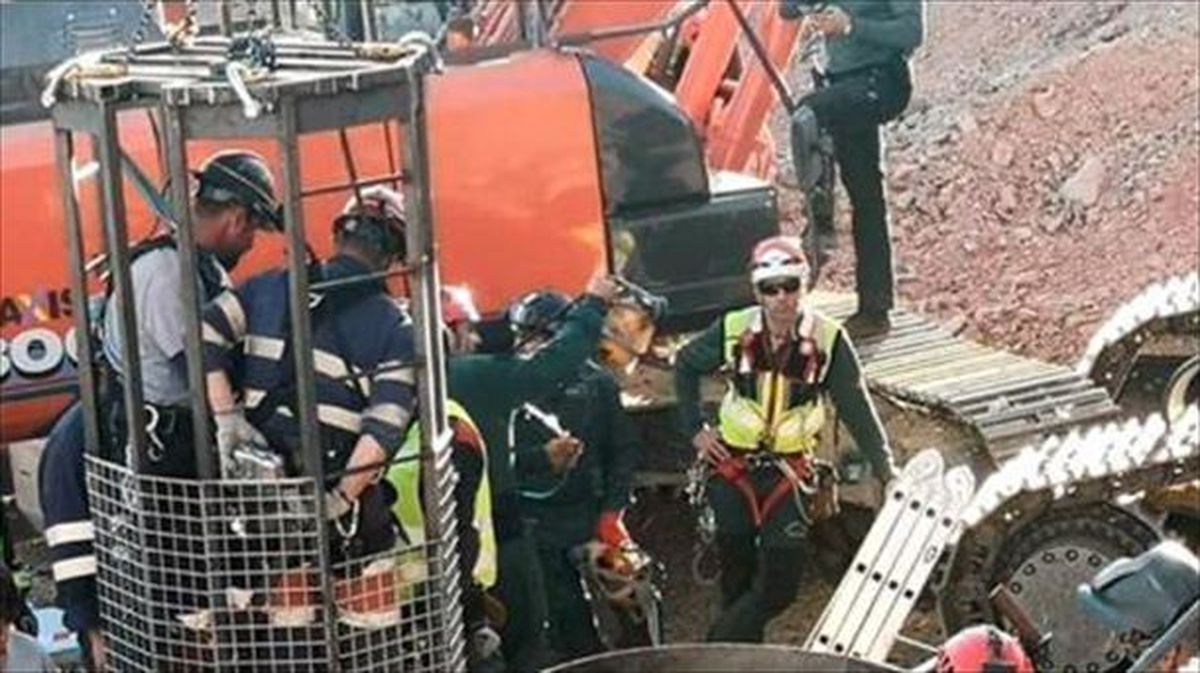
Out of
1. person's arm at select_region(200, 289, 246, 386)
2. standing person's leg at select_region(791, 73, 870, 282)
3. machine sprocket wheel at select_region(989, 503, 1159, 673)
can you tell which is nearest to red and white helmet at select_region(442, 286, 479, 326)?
person's arm at select_region(200, 289, 246, 386)

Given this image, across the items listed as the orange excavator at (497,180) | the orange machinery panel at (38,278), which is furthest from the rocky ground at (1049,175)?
the orange machinery panel at (38,278)

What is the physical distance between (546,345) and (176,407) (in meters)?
1.63

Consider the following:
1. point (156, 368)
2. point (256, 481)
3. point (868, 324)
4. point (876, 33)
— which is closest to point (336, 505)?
point (256, 481)

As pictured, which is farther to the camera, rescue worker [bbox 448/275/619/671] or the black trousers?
the black trousers

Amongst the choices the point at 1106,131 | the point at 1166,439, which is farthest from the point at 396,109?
the point at 1106,131

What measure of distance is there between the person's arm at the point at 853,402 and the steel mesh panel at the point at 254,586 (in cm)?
213

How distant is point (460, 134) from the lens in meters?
9.41

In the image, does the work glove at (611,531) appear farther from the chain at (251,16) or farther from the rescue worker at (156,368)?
the chain at (251,16)

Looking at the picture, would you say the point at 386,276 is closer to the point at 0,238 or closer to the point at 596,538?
the point at 596,538

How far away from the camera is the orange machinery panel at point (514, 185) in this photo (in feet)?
30.9

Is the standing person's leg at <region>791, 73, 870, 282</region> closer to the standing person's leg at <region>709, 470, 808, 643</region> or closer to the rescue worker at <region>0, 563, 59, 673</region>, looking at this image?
the standing person's leg at <region>709, 470, 808, 643</region>

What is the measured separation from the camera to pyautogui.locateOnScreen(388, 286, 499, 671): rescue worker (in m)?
6.93

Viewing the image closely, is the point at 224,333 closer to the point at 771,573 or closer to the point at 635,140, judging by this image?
the point at 771,573

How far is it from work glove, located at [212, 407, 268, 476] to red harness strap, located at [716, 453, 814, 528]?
2.34m
